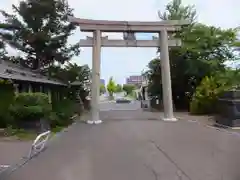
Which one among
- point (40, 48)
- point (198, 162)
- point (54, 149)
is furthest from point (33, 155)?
point (40, 48)

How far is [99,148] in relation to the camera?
11602 millimetres

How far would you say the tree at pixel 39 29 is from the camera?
31264mm

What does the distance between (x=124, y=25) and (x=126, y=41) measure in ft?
3.64

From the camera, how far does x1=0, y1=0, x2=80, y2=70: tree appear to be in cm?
3126

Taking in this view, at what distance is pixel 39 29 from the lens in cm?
3159

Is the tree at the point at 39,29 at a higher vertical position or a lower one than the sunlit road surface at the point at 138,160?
higher

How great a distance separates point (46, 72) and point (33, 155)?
24276 mm

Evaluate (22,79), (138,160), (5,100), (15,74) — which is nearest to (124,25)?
(15,74)

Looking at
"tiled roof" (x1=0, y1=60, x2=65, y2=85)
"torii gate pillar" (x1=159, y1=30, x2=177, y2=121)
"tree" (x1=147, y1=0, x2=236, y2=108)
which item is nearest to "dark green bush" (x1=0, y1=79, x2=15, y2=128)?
"tiled roof" (x1=0, y1=60, x2=65, y2=85)

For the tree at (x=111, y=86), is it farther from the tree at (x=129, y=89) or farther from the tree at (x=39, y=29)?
the tree at (x=39, y=29)

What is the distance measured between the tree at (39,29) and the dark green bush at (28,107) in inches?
602

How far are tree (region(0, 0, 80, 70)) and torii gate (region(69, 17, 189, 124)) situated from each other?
7.66m

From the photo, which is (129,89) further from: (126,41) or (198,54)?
(126,41)

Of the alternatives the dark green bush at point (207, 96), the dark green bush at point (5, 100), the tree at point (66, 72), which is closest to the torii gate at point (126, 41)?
the dark green bush at point (207, 96)
